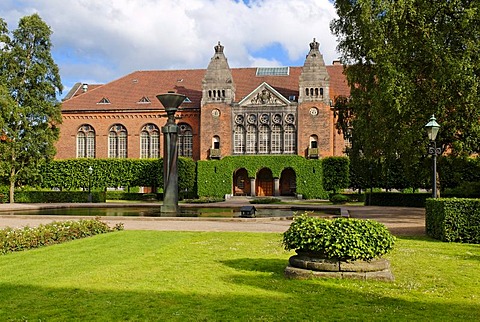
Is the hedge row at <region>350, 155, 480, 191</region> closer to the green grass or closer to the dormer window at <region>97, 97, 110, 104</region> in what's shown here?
the green grass

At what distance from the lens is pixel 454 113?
72.2 ft

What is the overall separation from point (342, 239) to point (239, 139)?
49.0 m

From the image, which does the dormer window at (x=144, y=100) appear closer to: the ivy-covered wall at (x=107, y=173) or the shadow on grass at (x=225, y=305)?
the ivy-covered wall at (x=107, y=173)

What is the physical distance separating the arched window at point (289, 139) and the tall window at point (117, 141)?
1973 cm

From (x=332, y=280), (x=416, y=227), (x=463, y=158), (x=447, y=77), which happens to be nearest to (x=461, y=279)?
(x=332, y=280)

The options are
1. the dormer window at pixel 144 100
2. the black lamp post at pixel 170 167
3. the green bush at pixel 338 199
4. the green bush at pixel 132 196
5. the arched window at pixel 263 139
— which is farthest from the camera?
the dormer window at pixel 144 100

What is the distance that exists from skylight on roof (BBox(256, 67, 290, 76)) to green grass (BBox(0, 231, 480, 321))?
51.7 metres

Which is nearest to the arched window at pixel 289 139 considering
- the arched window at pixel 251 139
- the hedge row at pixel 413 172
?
the arched window at pixel 251 139

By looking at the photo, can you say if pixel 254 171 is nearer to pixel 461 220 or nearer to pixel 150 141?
pixel 150 141

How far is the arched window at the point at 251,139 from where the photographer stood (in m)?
57.0

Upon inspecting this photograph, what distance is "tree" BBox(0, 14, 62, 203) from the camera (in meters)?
41.8

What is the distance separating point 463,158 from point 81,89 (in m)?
56.6

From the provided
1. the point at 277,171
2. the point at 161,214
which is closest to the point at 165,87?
the point at 277,171

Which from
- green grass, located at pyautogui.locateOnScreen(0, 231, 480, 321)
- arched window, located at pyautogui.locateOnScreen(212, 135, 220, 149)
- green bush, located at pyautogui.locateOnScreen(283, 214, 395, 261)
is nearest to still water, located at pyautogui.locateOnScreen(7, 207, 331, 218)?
green grass, located at pyautogui.locateOnScreen(0, 231, 480, 321)
